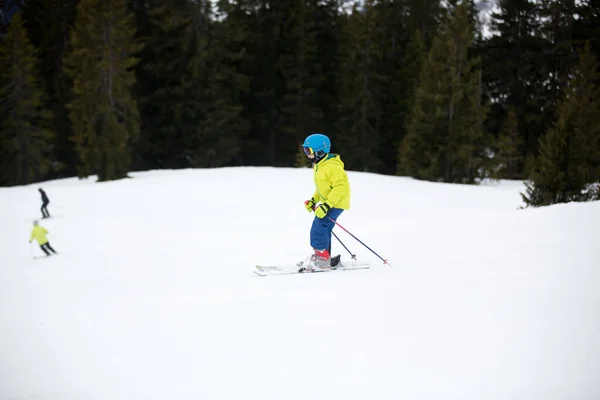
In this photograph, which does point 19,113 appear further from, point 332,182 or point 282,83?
point 332,182

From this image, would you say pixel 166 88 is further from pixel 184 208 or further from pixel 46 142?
pixel 184 208

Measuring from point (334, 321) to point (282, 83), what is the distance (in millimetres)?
36528

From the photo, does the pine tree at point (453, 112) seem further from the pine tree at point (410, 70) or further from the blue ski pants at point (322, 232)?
the blue ski pants at point (322, 232)

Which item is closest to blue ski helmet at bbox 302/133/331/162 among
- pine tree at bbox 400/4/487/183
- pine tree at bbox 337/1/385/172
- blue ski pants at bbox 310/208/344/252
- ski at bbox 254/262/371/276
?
blue ski pants at bbox 310/208/344/252

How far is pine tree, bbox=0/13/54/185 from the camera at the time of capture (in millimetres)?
30172

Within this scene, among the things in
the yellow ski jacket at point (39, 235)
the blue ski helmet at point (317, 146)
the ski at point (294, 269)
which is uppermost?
the blue ski helmet at point (317, 146)

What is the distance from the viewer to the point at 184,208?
52.5ft

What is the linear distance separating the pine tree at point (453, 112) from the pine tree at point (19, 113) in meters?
24.6

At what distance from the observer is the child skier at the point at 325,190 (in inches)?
257

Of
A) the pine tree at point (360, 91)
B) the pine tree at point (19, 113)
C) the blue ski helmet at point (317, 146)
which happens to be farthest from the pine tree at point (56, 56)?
the blue ski helmet at point (317, 146)

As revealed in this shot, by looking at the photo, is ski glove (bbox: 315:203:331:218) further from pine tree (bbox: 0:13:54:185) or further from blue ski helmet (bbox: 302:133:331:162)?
pine tree (bbox: 0:13:54:185)

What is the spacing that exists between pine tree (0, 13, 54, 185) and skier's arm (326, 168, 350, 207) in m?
30.4

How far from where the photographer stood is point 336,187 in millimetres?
6504

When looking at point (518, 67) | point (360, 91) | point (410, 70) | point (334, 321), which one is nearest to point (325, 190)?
point (334, 321)
